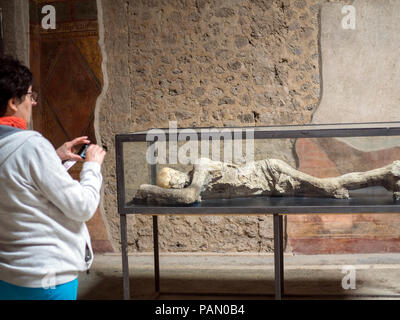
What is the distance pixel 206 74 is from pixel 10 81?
10.4 ft

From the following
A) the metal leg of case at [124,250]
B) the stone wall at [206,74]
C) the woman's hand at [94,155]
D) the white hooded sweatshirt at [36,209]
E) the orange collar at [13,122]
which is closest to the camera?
the white hooded sweatshirt at [36,209]

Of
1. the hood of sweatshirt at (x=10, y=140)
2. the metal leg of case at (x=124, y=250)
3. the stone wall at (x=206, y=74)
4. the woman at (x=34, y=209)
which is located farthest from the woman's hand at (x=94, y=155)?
the stone wall at (x=206, y=74)

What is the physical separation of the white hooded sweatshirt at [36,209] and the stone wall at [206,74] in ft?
10.2

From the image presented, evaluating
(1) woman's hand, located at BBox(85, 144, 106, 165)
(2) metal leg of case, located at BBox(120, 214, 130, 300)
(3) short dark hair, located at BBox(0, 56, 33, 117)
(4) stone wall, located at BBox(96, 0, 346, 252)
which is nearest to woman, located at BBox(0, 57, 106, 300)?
(3) short dark hair, located at BBox(0, 56, 33, 117)

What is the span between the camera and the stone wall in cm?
498

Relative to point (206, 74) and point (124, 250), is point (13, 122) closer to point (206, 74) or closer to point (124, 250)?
point (124, 250)

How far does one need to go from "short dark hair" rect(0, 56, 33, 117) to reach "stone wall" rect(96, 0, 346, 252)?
3.01 m

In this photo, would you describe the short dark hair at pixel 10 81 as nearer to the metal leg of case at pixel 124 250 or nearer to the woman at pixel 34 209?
the woman at pixel 34 209

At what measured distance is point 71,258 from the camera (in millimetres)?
2113

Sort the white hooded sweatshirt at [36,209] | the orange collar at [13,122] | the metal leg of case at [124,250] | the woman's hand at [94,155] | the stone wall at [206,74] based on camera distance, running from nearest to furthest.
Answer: the white hooded sweatshirt at [36,209], the orange collar at [13,122], the woman's hand at [94,155], the metal leg of case at [124,250], the stone wall at [206,74]

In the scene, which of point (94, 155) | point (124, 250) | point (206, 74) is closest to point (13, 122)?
point (94, 155)

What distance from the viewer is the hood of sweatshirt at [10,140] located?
78.0 inches
